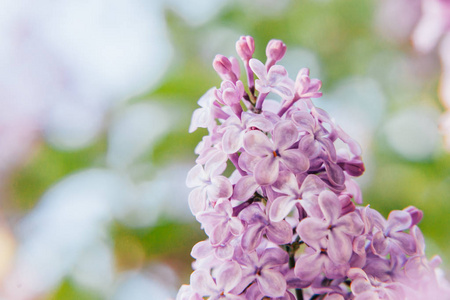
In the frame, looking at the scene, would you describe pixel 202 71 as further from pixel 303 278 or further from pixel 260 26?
pixel 303 278

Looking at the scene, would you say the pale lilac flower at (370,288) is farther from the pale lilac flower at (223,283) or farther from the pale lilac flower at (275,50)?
the pale lilac flower at (275,50)

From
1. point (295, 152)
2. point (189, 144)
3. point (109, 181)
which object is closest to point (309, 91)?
→ point (295, 152)

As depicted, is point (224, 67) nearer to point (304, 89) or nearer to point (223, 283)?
point (304, 89)

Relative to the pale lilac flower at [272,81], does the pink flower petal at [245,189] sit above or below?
below

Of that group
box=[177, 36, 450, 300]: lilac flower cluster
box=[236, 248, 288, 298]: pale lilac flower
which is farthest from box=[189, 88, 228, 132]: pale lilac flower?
box=[236, 248, 288, 298]: pale lilac flower

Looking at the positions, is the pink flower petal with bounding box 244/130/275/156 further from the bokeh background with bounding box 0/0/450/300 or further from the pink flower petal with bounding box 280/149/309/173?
the bokeh background with bounding box 0/0/450/300

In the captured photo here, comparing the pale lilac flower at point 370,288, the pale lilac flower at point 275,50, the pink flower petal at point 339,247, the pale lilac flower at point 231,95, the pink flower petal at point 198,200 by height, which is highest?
the pale lilac flower at point 275,50

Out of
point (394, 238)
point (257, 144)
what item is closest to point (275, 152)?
point (257, 144)

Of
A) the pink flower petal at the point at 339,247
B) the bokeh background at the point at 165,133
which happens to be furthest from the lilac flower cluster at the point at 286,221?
the bokeh background at the point at 165,133
